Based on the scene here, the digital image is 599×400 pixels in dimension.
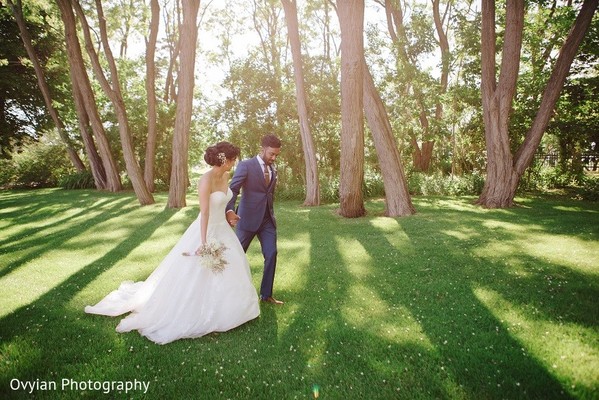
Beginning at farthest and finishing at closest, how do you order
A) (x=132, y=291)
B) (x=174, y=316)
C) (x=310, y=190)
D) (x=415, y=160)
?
(x=415, y=160) → (x=310, y=190) → (x=132, y=291) → (x=174, y=316)

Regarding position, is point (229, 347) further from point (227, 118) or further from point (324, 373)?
point (227, 118)

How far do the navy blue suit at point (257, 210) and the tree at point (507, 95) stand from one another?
11.4 m

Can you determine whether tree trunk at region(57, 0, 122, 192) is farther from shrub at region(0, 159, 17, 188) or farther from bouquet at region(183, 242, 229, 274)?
bouquet at region(183, 242, 229, 274)

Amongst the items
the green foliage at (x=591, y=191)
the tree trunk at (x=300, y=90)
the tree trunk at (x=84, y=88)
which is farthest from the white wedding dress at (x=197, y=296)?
the green foliage at (x=591, y=191)

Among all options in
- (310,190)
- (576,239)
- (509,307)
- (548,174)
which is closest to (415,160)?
(548,174)

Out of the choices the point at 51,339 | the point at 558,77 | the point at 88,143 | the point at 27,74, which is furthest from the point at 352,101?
the point at 27,74

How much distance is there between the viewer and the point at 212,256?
4.28m

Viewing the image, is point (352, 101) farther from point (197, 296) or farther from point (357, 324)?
point (197, 296)

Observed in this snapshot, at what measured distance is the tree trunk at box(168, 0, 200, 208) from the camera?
506 inches

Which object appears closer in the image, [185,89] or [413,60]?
[185,89]

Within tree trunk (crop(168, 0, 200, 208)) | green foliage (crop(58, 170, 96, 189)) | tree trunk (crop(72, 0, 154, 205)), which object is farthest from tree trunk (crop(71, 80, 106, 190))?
tree trunk (crop(168, 0, 200, 208))

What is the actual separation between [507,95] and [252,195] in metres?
12.1

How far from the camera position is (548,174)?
19297mm

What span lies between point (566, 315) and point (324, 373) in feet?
11.1
